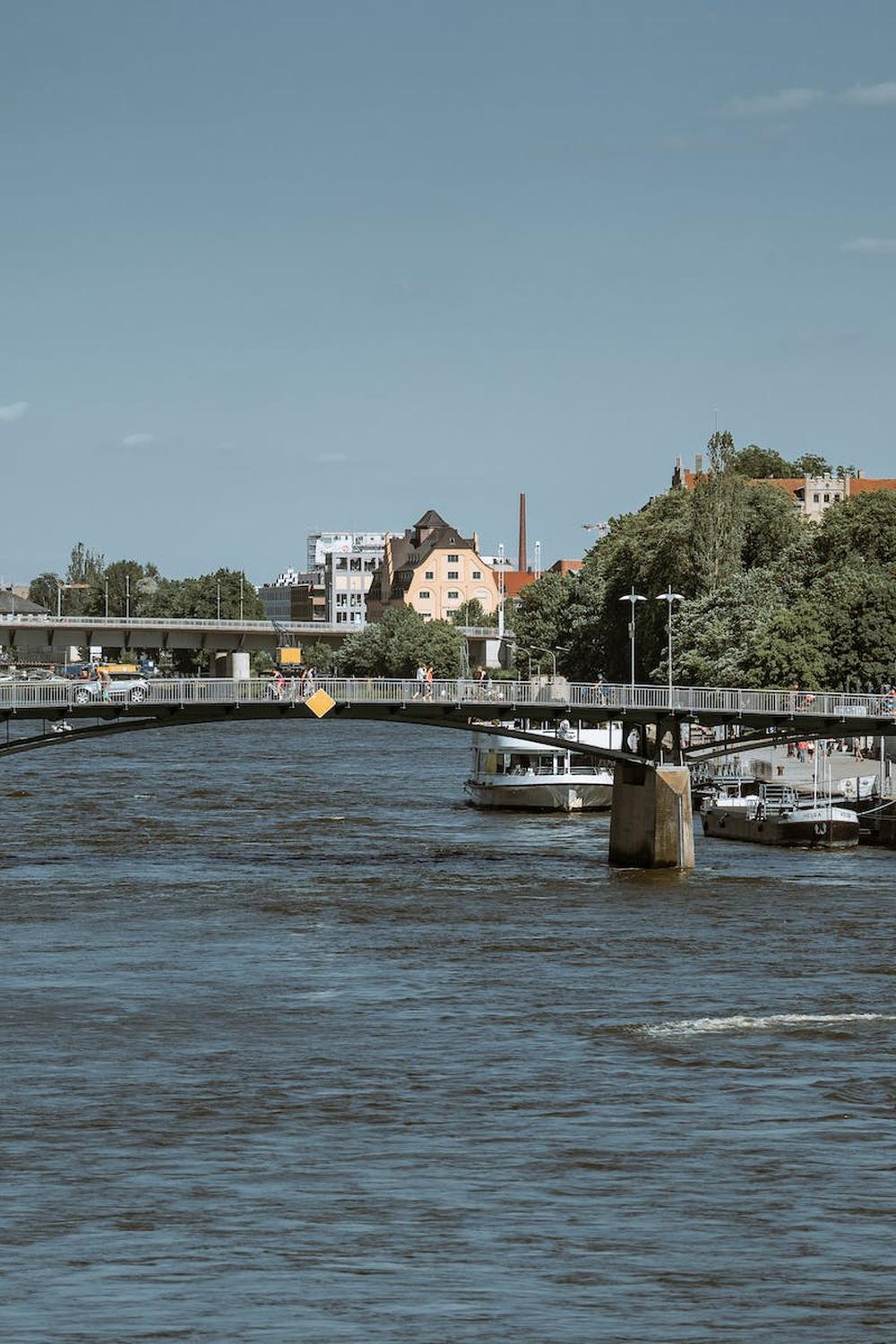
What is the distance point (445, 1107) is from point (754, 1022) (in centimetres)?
968

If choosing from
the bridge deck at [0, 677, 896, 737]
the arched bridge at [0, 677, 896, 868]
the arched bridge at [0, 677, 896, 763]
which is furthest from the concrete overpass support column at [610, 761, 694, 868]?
the bridge deck at [0, 677, 896, 737]

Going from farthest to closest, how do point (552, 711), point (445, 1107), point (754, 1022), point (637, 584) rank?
point (637, 584)
point (552, 711)
point (754, 1022)
point (445, 1107)

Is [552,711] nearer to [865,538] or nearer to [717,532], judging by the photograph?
[865,538]

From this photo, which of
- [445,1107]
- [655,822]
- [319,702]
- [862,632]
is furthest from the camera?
[862,632]

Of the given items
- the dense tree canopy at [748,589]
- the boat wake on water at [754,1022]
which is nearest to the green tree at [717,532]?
the dense tree canopy at [748,589]

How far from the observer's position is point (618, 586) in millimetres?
169125

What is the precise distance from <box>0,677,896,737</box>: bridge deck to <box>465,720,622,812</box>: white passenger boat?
2433 centimetres

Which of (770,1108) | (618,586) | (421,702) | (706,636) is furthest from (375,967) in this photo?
(618,586)

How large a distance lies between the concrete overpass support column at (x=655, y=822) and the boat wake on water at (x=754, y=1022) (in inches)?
1110

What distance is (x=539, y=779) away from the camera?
350ft

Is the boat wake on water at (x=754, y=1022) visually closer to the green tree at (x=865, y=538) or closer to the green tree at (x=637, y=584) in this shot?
the green tree at (x=865, y=538)

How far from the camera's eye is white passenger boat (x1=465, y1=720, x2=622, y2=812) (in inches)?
4166

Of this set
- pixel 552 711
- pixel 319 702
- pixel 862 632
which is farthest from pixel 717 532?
pixel 319 702

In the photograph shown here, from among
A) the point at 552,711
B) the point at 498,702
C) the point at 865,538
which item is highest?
the point at 865,538
